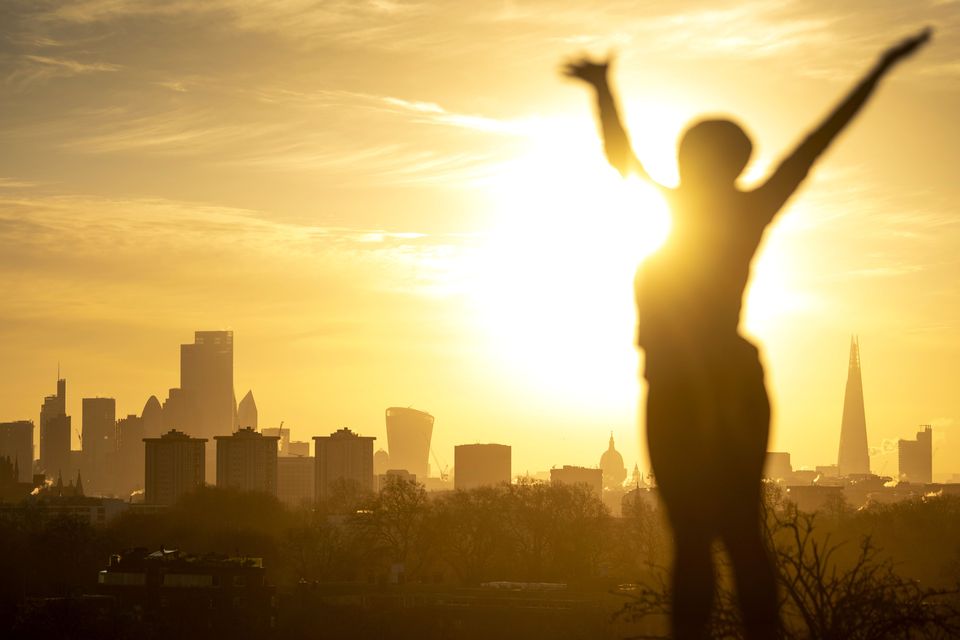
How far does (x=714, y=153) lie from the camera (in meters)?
3.59

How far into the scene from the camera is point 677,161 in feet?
12.0

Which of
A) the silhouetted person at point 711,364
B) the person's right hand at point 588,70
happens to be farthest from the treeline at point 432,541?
the silhouetted person at point 711,364

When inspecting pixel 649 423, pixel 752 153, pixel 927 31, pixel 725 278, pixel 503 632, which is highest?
pixel 927 31

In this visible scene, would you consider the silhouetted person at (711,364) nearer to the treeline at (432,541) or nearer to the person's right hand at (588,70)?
the person's right hand at (588,70)

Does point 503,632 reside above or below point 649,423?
below

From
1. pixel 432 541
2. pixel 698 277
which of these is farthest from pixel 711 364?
pixel 432 541

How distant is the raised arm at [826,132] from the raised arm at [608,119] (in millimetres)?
344

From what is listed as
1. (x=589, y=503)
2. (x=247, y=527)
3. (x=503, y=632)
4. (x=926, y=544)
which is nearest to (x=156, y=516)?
(x=247, y=527)

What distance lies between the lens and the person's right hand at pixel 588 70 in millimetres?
4066

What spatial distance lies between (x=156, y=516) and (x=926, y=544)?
68143 millimetres

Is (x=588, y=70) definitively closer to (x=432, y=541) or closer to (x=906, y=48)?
(x=906, y=48)

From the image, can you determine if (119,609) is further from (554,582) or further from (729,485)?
(729,485)

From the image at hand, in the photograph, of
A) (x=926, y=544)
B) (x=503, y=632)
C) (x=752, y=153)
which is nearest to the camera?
(x=752, y=153)

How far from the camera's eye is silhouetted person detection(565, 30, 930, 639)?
3377 mm
